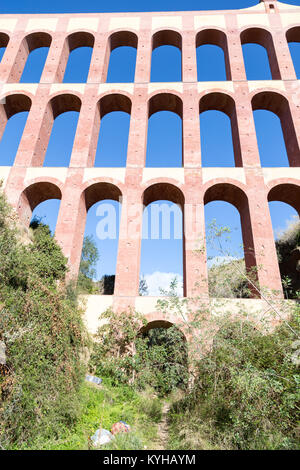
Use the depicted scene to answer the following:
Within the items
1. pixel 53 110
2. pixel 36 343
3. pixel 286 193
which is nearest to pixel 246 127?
pixel 286 193

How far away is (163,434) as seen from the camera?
735 cm

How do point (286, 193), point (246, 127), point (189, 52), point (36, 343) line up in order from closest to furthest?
point (36, 343), point (286, 193), point (246, 127), point (189, 52)

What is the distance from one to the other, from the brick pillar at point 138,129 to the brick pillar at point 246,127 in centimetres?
483

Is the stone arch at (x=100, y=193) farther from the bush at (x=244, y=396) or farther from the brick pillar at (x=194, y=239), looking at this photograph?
the bush at (x=244, y=396)

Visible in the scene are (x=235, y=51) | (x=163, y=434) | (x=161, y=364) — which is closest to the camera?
(x=163, y=434)

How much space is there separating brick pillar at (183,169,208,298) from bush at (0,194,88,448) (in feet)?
14.7

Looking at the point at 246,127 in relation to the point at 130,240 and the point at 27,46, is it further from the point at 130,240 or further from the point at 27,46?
the point at 27,46

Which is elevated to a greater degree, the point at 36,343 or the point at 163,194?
the point at 163,194

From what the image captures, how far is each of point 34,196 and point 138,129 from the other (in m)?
6.30

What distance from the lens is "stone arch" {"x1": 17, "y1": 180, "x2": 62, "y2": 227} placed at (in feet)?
46.0

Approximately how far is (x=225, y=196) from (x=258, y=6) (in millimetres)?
14384

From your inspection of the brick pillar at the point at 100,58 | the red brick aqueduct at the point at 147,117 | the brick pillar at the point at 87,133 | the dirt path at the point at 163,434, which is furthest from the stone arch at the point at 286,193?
the brick pillar at the point at 100,58

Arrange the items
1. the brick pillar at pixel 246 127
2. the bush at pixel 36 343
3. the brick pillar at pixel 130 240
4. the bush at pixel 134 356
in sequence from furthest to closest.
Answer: the brick pillar at pixel 246 127, the brick pillar at pixel 130 240, the bush at pixel 134 356, the bush at pixel 36 343

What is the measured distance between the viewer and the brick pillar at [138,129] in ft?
47.7
